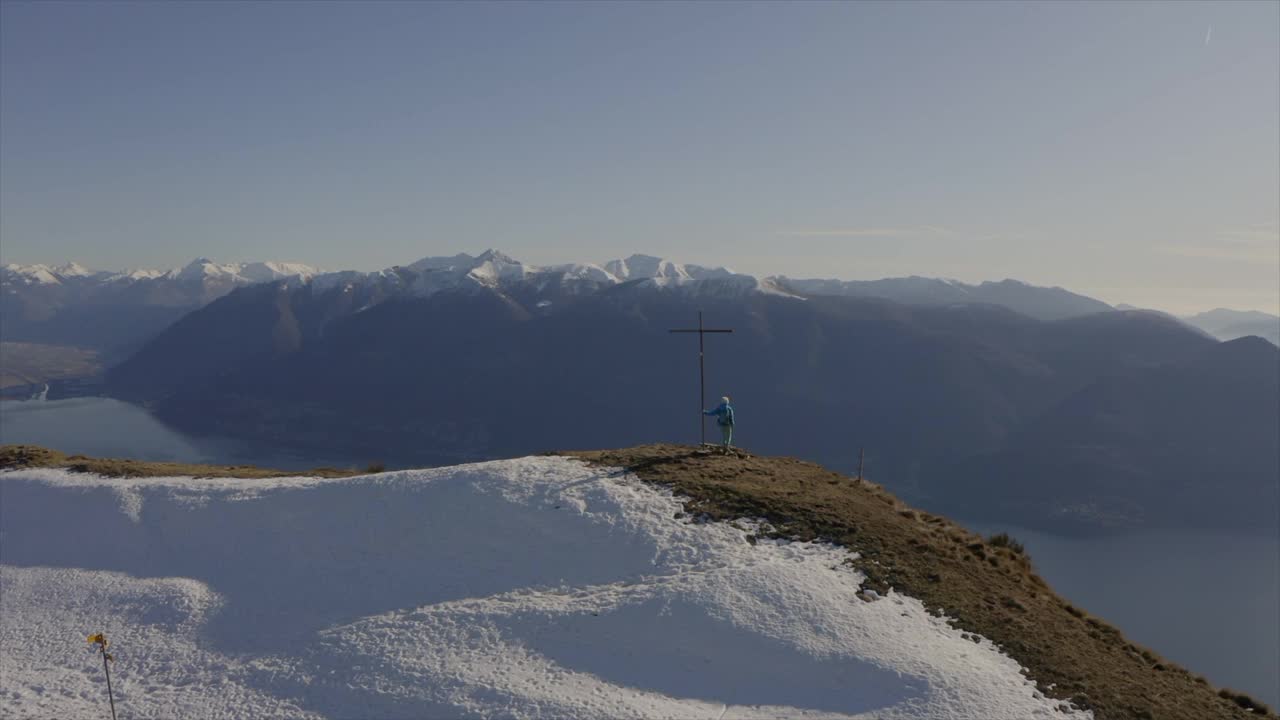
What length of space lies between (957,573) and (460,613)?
53.4 feet

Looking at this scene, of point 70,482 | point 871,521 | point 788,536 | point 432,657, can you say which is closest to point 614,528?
point 788,536

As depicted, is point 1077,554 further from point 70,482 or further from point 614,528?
point 70,482

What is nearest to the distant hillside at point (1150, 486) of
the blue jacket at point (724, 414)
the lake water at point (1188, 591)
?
the lake water at point (1188, 591)

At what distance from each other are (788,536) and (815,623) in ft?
15.3

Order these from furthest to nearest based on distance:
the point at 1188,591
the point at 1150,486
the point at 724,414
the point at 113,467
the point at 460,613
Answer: the point at 1150,486 < the point at 1188,591 < the point at 113,467 < the point at 724,414 < the point at 460,613

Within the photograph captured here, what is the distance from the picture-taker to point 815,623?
17.8 metres

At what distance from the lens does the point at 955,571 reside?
71.1 feet

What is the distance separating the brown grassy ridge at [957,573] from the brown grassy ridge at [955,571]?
45 millimetres

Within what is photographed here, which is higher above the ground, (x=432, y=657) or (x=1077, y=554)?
(x=432, y=657)

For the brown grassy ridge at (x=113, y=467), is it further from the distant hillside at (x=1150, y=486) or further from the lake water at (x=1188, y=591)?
the distant hillside at (x=1150, y=486)

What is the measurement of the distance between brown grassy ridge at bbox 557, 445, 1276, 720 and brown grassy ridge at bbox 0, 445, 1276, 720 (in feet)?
0.15

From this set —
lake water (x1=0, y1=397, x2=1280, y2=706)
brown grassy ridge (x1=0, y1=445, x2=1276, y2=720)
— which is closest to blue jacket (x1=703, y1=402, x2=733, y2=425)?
brown grassy ridge (x1=0, y1=445, x2=1276, y2=720)

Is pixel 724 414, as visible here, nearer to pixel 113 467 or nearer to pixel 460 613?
pixel 460 613

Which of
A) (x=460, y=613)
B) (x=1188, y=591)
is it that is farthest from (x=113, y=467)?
(x=1188, y=591)
